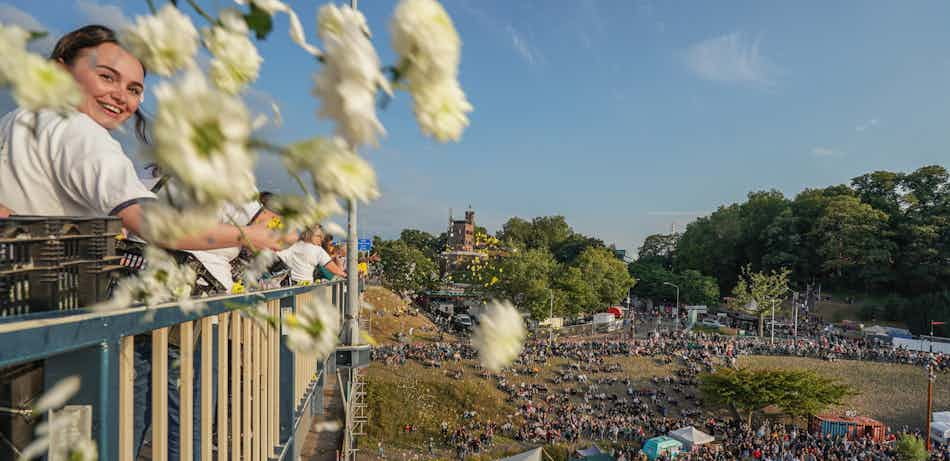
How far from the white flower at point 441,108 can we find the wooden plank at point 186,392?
3587 mm

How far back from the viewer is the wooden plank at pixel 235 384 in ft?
16.2

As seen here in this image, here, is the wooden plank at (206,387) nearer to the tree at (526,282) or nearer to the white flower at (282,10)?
the white flower at (282,10)

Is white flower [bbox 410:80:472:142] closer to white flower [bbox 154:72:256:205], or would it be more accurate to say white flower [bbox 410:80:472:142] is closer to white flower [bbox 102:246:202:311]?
white flower [bbox 154:72:256:205]

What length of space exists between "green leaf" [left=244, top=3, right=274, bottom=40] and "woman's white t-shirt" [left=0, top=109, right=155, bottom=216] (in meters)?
1.19

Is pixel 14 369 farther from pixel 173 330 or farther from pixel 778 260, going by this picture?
pixel 778 260

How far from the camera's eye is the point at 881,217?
5016 centimetres

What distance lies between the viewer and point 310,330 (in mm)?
963

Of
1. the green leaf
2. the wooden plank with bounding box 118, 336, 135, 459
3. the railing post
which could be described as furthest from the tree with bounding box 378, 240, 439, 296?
the green leaf

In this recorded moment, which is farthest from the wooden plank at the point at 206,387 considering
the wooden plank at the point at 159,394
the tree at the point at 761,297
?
the tree at the point at 761,297

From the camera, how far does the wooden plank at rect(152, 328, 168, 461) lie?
3283mm

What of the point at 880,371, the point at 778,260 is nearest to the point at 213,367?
the point at 880,371

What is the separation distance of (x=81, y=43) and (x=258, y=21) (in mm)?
1774

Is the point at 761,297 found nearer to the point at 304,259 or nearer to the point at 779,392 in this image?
the point at 779,392

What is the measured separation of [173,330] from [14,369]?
1.53 meters
